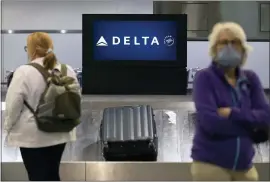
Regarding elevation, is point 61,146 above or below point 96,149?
above

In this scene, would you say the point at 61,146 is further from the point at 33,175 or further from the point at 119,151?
the point at 119,151

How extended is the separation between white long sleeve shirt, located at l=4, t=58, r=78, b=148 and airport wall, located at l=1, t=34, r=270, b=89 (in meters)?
0.44

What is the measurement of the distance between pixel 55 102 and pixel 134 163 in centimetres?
146

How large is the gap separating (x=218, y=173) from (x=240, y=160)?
122mm

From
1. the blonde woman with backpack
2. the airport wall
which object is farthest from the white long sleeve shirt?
the airport wall

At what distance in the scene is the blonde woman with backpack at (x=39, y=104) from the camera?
2.83 metres

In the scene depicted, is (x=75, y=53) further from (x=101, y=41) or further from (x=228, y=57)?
(x=228, y=57)

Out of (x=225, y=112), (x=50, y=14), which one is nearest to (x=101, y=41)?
(x=50, y=14)

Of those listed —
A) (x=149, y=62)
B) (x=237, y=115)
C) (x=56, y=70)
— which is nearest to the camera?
(x=237, y=115)

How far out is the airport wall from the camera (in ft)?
8.86

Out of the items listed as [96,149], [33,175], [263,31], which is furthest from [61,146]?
[263,31]

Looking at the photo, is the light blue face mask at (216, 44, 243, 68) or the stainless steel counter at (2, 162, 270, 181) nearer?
the light blue face mask at (216, 44, 243, 68)

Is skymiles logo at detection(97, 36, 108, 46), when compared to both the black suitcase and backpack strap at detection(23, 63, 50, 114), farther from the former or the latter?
backpack strap at detection(23, 63, 50, 114)

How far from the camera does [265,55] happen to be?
3.31 metres
